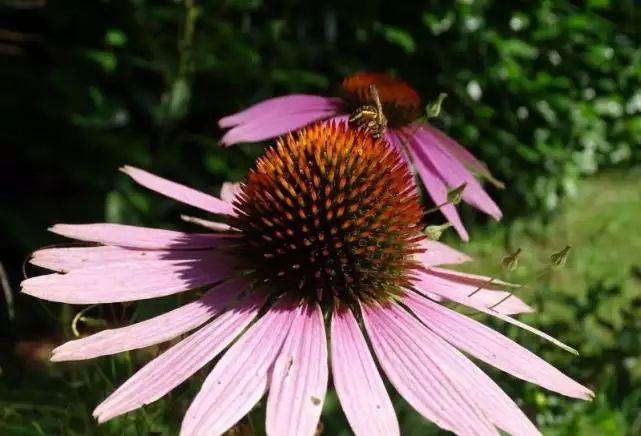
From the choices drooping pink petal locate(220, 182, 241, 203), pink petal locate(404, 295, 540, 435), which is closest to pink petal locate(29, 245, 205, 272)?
drooping pink petal locate(220, 182, 241, 203)

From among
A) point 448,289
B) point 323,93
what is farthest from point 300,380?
point 323,93

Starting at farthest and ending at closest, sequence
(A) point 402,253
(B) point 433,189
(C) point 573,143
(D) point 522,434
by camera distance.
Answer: (C) point 573,143, (B) point 433,189, (A) point 402,253, (D) point 522,434

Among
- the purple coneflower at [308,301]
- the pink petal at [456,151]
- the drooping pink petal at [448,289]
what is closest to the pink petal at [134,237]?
the purple coneflower at [308,301]

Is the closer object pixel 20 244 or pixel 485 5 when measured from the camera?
pixel 20 244

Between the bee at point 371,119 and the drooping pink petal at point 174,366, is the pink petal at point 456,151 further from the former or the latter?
the drooping pink petal at point 174,366

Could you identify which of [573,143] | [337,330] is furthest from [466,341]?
[573,143]

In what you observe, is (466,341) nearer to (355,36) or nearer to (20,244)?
(20,244)

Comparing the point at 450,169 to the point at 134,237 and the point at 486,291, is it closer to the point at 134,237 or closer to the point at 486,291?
the point at 486,291
